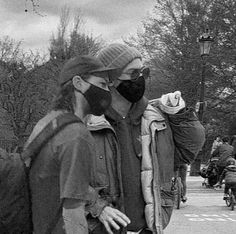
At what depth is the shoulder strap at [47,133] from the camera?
245 centimetres

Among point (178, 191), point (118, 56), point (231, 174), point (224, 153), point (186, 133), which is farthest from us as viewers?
point (224, 153)

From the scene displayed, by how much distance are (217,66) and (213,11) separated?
3059mm

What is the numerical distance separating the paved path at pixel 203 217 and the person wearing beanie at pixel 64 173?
22.7ft

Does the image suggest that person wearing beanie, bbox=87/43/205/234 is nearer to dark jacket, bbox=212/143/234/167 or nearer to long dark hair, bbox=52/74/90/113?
long dark hair, bbox=52/74/90/113

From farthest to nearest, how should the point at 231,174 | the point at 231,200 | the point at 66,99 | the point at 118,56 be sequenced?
the point at 231,174 → the point at 231,200 → the point at 118,56 → the point at 66,99

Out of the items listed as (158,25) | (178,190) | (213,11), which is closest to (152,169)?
(178,190)

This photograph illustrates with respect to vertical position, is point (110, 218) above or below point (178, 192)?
above

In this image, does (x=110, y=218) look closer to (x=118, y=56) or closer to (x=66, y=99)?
(x=66, y=99)

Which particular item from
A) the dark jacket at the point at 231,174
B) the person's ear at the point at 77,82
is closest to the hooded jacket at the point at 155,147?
the person's ear at the point at 77,82

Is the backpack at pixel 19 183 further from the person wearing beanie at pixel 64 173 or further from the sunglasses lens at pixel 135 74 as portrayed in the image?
the sunglasses lens at pixel 135 74

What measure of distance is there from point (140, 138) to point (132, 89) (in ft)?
0.94

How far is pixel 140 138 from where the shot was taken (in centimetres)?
328

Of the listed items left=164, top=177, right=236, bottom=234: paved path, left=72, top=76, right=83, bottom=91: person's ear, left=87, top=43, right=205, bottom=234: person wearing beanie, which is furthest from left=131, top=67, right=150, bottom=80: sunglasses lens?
left=164, top=177, right=236, bottom=234: paved path

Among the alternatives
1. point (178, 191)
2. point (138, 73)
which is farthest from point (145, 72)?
point (178, 191)
